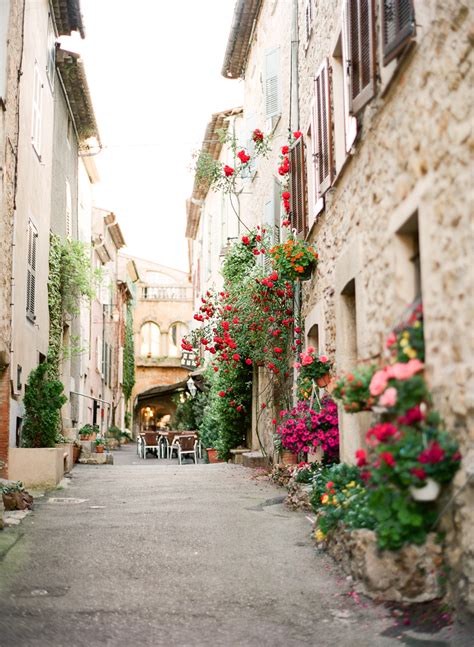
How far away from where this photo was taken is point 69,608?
4934 mm

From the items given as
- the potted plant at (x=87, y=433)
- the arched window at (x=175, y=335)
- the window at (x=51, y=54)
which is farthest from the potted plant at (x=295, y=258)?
the arched window at (x=175, y=335)

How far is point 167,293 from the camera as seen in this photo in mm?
38531

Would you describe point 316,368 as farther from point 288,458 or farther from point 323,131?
point 288,458

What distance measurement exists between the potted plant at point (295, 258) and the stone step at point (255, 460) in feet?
17.0

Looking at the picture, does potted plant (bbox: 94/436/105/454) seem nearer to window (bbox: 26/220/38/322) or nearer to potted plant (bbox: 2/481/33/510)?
window (bbox: 26/220/38/322)

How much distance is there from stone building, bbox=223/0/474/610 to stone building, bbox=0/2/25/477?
3.88m

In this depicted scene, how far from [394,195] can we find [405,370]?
4.94 feet

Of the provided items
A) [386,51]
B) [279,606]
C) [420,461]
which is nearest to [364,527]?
[279,606]

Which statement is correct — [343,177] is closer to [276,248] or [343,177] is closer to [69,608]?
[276,248]

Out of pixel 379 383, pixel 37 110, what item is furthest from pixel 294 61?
pixel 379 383

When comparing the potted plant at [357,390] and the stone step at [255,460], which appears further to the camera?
the stone step at [255,460]

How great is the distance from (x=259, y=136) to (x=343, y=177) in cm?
533

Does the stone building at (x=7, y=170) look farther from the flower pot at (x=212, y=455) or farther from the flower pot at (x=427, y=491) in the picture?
the flower pot at (x=212, y=455)

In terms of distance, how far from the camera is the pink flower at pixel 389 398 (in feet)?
14.7
